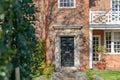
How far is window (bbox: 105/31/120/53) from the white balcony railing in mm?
1625

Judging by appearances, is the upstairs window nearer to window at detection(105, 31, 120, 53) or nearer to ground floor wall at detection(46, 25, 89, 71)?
window at detection(105, 31, 120, 53)

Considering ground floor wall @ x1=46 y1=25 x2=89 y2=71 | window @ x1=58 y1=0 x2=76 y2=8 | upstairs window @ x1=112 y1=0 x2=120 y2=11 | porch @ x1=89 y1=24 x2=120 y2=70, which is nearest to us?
ground floor wall @ x1=46 y1=25 x2=89 y2=71

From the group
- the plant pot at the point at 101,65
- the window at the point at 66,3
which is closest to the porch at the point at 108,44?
the plant pot at the point at 101,65

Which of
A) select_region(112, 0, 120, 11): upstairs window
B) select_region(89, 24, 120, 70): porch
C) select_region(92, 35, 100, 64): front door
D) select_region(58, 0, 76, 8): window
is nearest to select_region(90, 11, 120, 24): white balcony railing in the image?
select_region(89, 24, 120, 70): porch

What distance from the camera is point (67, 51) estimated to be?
2752 centimetres

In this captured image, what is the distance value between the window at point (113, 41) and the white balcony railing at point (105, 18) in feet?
5.33

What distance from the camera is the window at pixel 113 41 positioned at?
28156mm

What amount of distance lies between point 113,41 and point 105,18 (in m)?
2.40

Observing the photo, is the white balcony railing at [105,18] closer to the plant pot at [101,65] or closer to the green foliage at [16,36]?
the plant pot at [101,65]

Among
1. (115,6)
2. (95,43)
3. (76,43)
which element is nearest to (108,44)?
(95,43)

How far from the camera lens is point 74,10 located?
2684cm

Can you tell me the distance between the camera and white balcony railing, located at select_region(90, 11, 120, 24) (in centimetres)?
2686

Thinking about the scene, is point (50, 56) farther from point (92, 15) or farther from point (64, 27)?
point (92, 15)

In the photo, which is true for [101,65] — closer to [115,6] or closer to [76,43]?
[76,43]
